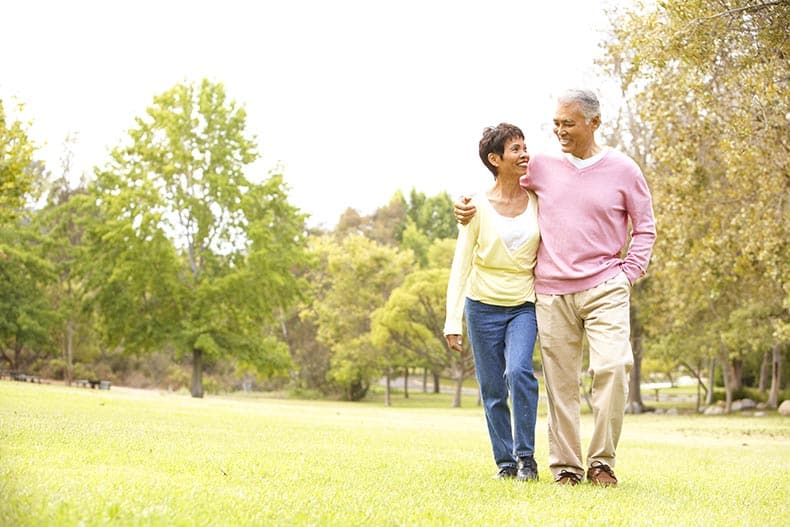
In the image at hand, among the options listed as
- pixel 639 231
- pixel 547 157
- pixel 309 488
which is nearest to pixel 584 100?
pixel 547 157

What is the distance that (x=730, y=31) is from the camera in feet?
37.5

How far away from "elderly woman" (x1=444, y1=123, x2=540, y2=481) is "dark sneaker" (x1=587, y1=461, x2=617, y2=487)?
38 cm

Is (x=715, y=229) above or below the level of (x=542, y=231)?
above

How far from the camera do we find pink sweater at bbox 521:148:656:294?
5.88 m

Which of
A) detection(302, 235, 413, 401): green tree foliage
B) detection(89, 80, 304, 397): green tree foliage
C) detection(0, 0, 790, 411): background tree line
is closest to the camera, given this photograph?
detection(0, 0, 790, 411): background tree line

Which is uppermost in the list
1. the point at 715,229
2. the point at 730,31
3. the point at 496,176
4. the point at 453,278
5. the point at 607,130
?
the point at 607,130

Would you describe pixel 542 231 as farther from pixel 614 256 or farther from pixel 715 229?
pixel 715 229

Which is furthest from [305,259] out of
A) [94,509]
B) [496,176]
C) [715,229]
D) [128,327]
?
[94,509]

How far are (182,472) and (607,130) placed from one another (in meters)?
31.1

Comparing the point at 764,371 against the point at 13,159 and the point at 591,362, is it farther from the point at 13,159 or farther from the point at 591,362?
the point at 591,362

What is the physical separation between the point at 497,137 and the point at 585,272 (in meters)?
1.11

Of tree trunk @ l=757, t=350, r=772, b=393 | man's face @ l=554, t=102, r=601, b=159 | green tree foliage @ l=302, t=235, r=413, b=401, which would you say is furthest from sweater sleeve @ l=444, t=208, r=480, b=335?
tree trunk @ l=757, t=350, r=772, b=393

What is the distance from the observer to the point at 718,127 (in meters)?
16.7

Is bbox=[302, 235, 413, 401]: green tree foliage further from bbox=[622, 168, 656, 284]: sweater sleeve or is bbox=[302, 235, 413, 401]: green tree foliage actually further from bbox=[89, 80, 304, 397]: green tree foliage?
bbox=[622, 168, 656, 284]: sweater sleeve
